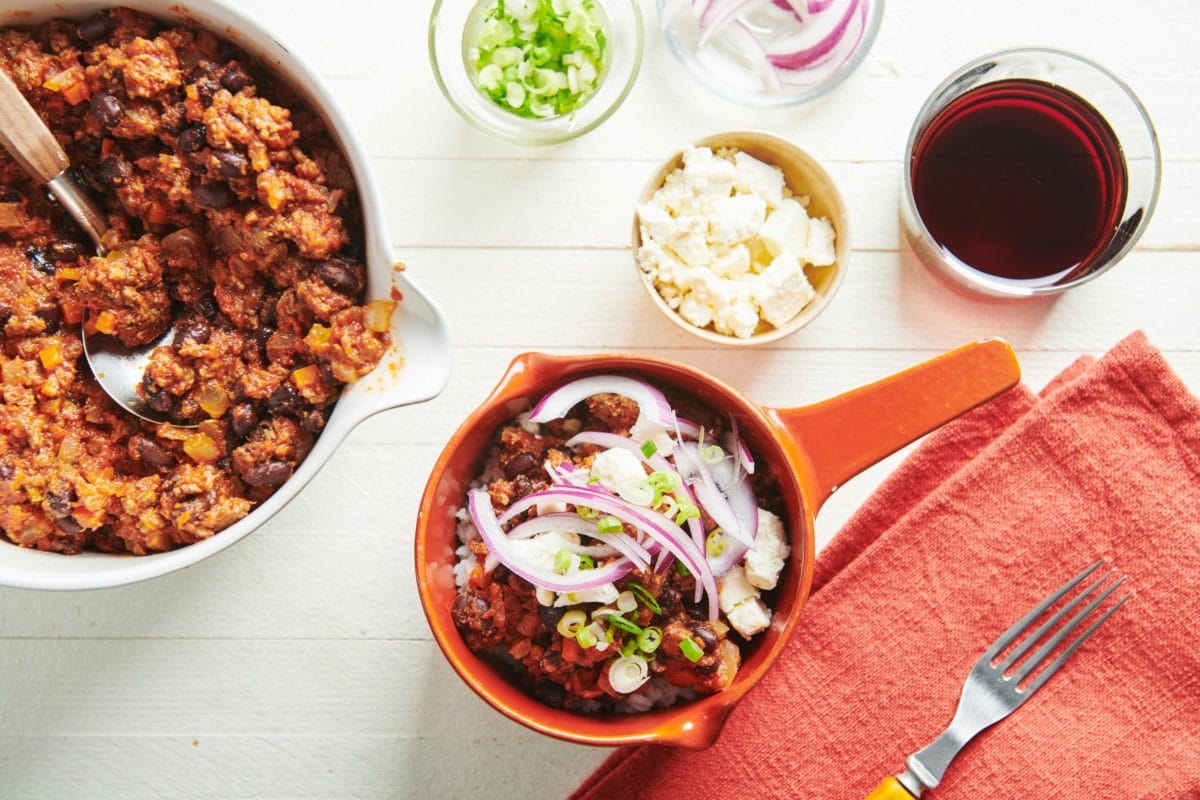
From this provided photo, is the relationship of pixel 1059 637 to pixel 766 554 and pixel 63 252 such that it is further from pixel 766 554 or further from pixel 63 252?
pixel 63 252

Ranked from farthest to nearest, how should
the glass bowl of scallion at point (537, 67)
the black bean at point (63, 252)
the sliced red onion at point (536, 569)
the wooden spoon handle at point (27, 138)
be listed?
1. the glass bowl of scallion at point (537, 67)
2. the black bean at point (63, 252)
3. the sliced red onion at point (536, 569)
4. the wooden spoon handle at point (27, 138)

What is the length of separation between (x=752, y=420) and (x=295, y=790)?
4.79ft

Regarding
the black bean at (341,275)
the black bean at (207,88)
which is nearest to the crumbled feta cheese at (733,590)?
the black bean at (341,275)

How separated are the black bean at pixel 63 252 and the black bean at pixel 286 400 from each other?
52 centimetres

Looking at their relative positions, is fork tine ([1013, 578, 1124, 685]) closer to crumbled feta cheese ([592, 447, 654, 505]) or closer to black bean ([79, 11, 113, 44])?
crumbled feta cheese ([592, 447, 654, 505])

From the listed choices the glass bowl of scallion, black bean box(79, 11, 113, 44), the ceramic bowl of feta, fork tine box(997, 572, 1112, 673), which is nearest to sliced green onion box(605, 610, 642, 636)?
the ceramic bowl of feta

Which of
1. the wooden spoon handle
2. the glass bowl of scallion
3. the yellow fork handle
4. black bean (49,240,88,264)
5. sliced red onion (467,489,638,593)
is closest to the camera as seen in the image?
the wooden spoon handle

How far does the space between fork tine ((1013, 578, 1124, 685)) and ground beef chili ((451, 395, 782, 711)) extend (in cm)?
68

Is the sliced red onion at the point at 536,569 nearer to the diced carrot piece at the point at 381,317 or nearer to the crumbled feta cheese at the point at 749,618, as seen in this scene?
the crumbled feta cheese at the point at 749,618

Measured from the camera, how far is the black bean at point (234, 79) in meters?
1.86

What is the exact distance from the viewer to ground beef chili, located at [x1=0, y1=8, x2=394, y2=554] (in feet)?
6.10

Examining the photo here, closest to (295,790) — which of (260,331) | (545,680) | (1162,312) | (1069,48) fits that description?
(545,680)

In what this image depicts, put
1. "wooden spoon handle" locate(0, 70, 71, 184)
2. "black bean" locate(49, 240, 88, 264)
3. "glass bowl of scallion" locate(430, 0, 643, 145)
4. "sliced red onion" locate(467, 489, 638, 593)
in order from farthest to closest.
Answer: "glass bowl of scallion" locate(430, 0, 643, 145) → "black bean" locate(49, 240, 88, 264) → "sliced red onion" locate(467, 489, 638, 593) → "wooden spoon handle" locate(0, 70, 71, 184)

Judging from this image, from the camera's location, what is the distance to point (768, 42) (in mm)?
2457
